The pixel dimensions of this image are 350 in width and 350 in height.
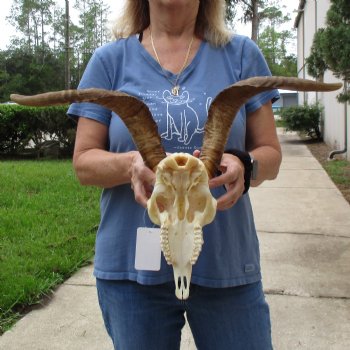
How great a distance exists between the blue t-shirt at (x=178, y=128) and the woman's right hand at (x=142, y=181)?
0.31m

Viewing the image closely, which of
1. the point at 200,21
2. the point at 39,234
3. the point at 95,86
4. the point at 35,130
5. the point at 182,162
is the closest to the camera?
the point at 182,162

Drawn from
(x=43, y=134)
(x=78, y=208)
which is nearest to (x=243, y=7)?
(x=43, y=134)

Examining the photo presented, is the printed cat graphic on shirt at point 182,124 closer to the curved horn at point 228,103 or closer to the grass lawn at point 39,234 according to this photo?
the curved horn at point 228,103

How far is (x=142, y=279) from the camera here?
2.01 metres

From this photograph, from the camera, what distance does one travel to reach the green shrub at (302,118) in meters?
18.5

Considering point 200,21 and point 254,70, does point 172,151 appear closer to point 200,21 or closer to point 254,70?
point 254,70

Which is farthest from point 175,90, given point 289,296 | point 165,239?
point 289,296

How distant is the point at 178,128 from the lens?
1.99m

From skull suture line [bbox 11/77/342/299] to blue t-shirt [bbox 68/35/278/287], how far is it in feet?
0.91

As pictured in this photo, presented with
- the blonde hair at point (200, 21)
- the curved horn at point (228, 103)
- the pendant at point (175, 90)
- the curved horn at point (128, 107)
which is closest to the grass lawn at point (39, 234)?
the blonde hair at point (200, 21)

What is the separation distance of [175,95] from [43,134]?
13.9 metres

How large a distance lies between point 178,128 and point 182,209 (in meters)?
0.49

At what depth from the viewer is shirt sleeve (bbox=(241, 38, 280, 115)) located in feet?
6.90

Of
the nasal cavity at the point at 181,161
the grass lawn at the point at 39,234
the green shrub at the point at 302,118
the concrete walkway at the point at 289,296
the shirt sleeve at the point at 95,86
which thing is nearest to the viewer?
the nasal cavity at the point at 181,161
